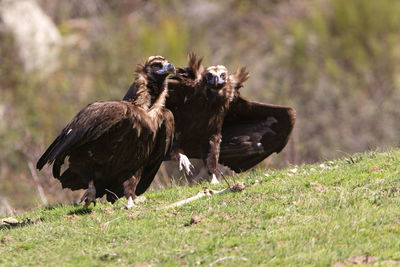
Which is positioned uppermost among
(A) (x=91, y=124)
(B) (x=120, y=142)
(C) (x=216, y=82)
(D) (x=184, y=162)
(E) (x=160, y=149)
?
(C) (x=216, y=82)

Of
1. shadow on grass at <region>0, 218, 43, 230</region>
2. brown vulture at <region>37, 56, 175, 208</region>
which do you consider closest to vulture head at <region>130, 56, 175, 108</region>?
brown vulture at <region>37, 56, 175, 208</region>

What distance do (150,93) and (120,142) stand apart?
45.6 inches

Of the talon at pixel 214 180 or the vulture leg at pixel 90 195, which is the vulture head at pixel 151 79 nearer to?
the vulture leg at pixel 90 195

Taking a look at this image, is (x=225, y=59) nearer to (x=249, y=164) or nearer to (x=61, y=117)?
(x=61, y=117)

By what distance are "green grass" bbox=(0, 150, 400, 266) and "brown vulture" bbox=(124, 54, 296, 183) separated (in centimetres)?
228

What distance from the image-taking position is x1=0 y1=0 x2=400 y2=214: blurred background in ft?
76.5

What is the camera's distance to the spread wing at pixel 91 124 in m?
9.09

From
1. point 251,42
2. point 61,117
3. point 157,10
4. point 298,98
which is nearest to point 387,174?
point 61,117

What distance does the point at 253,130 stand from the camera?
1311 centimetres

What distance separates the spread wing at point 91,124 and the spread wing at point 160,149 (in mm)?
800

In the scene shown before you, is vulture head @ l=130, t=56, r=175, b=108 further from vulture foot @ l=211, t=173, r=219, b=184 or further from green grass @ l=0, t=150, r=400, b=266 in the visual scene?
vulture foot @ l=211, t=173, r=219, b=184

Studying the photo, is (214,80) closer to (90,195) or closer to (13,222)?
(90,195)

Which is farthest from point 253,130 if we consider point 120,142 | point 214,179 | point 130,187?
point 120,142

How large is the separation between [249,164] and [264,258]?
22.3 feet
